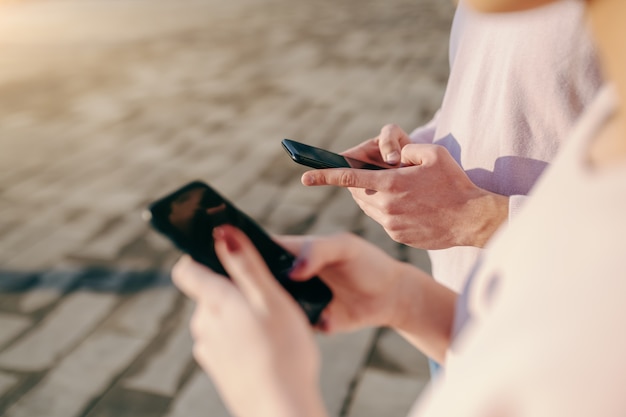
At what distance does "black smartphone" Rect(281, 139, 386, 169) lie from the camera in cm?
126

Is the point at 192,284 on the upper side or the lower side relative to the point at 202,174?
upper

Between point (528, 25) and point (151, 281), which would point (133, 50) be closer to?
point (151, 281)

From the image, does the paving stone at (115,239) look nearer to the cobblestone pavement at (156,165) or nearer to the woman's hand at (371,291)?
the cobblestone pavement at (156,165)

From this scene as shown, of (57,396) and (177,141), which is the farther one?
(177,141)

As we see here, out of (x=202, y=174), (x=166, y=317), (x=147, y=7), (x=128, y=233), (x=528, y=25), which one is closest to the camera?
(x=528, y=25)

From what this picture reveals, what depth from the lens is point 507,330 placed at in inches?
17.9

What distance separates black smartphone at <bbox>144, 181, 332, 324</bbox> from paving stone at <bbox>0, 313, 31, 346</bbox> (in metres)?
2.00

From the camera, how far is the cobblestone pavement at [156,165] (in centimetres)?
214

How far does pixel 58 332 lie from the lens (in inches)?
93.9

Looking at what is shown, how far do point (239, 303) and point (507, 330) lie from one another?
305 millimetres

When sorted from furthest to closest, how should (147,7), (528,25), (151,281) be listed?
(147,7)
(151,281)
(528,25)

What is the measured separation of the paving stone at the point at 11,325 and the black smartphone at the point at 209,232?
200 centimetres

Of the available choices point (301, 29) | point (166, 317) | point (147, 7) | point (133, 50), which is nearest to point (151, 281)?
point (166, 317)

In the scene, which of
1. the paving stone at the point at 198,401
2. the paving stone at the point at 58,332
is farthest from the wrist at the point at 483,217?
the paving stone at the point at 58,332
